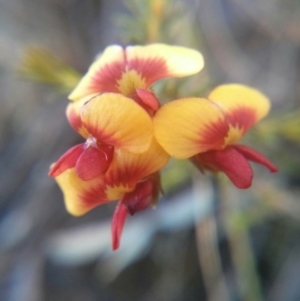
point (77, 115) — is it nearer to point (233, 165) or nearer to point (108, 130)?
point (108, 130)

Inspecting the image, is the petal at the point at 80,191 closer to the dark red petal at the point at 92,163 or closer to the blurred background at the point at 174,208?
the dark red petal at the point at 92,163

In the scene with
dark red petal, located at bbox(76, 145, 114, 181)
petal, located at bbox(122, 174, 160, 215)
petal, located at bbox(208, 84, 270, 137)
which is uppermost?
dark red petal, located at bbox(76, 145, 114, 181)

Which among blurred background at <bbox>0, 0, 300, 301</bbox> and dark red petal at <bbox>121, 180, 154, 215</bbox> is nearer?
dark red petal at <bbox>121, 180, 154, 215</bbox>

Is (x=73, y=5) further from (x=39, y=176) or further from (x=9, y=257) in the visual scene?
(x=9, y=257)

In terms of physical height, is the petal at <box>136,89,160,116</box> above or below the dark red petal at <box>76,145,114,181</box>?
above

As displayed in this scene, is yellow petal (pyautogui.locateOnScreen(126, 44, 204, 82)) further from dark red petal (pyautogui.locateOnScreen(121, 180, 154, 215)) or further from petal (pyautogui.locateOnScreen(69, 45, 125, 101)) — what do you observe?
dark red petal (pyautogui.locateOnScreen(121, 180, 154, 215))

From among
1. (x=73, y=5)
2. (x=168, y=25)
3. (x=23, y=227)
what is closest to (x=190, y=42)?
(x=168, y=25)

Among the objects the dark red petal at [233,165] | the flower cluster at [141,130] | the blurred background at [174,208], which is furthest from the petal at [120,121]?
the blurred background at [174,208]

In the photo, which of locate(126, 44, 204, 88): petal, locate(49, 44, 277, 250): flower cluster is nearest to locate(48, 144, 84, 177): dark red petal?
locate(49, 44, 277, 250): flower cluster
